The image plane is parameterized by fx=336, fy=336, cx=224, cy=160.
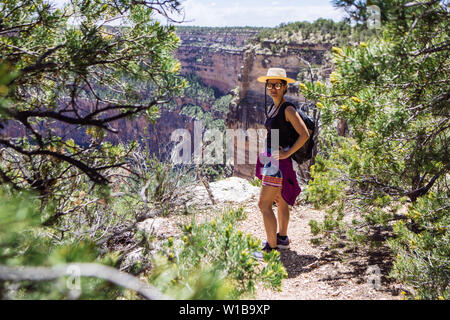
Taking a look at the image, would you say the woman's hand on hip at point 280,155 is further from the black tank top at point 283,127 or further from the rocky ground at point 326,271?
the rocky ground at point 326,271

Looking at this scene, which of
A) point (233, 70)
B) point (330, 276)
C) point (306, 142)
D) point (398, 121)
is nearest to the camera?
point (398, 121)

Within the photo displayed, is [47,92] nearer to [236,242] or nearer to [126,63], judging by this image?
[126,63]

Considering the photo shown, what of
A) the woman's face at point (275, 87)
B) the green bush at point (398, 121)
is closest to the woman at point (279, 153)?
the woman's face at point (275, 87)

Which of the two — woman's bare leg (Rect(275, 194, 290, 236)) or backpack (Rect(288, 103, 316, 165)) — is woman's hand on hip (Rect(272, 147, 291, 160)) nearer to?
backpack (Rect(288, 103, 316, 165))

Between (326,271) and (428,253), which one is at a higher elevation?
(428,253)

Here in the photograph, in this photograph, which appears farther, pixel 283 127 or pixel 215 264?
pixel 283 127

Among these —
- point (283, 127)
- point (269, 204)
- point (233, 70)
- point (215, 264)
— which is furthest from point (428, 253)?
point (233, 70)

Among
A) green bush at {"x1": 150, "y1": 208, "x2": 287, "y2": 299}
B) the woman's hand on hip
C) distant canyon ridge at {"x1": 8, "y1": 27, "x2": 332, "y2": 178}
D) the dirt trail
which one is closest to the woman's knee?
A: the woman's hand on hip

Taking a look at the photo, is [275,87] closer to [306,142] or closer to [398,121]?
[306,142]

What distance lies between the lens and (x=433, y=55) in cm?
170
